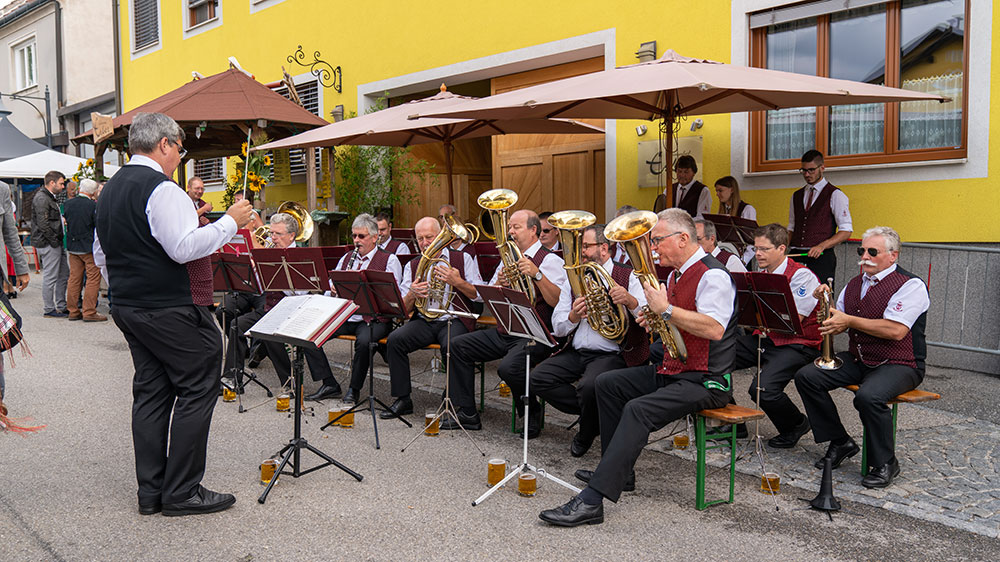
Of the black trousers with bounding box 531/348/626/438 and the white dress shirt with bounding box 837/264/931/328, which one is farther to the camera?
the black trousers with bounding box 531/348/626/438

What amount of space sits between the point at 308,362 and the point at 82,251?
5906mm

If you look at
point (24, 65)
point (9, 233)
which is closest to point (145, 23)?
point (24, 65)

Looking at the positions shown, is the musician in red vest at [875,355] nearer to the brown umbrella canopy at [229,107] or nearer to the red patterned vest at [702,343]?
the red patterned vest at [702,343]

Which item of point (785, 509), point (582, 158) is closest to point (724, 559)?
point (785, 509)

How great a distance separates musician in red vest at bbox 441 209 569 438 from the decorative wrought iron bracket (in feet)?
27.4

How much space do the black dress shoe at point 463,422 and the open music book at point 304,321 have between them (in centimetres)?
160

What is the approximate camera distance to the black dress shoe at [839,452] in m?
4.89

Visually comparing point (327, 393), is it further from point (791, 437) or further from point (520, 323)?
point (791, 437)

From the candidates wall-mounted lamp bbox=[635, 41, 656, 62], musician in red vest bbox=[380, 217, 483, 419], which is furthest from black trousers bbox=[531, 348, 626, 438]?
wall-mounted lamp bbox=[635, 41, 656, 62]

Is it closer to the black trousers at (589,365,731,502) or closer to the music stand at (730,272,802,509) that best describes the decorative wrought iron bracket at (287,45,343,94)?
the music stand at (730,272,802,509)

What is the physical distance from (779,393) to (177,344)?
360 cm

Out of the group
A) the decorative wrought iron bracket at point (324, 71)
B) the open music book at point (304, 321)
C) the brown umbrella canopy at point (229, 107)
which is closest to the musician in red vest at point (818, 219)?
the open music book at point (304, 321)

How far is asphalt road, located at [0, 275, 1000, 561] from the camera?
3762mm

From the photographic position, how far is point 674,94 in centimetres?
684
